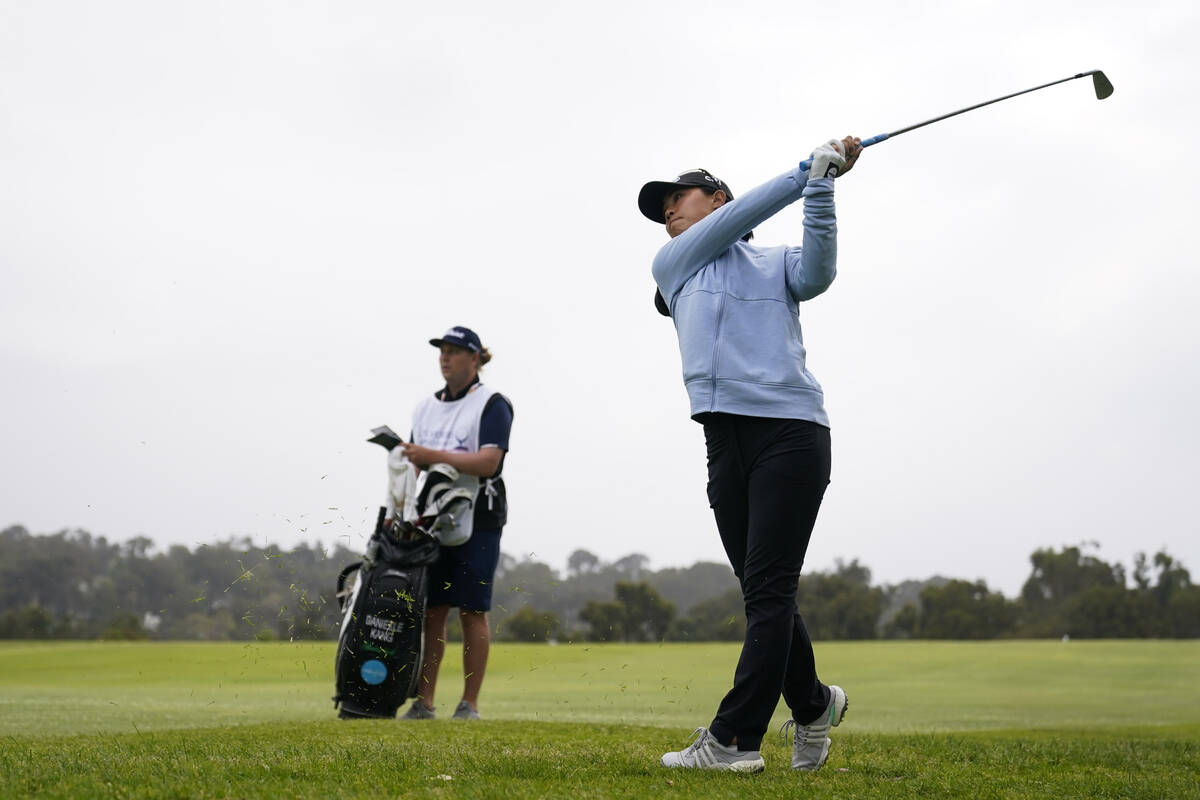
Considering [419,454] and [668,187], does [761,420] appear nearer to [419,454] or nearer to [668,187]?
[668,187]

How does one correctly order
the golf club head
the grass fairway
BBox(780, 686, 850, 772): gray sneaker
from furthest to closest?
the golf club head
BBox(780, 686, 850, 772): gray sneaker
the grass fairway

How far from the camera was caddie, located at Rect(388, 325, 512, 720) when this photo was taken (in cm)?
704

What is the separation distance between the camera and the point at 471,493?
22.8 feet

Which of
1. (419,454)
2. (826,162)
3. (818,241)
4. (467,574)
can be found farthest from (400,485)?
(826,162)

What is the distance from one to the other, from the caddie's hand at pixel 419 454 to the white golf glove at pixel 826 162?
3.40 metres

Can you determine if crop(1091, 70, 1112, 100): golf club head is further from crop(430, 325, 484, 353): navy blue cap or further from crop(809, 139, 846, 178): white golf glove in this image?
crop(430, 325, 484, 353): navy blue cap

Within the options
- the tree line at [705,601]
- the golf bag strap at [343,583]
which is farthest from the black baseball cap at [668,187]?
the tree line at [705,601]

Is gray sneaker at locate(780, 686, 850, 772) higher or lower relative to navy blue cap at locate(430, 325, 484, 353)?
lower

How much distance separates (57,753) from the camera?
14.6 feet

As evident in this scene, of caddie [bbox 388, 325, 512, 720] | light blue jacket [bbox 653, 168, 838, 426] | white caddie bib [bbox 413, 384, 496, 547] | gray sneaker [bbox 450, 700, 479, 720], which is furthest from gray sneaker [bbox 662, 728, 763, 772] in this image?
gray sneaker [bbox 450, 700, 479, 720]

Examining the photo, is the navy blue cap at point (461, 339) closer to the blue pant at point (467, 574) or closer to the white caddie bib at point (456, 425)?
the white caddie bib at point (456, 425)

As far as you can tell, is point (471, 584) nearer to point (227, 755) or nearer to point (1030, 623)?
point (227, 755)

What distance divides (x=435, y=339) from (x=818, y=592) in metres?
60.4

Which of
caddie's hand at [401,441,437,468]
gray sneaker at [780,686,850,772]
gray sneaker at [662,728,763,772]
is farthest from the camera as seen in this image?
caddie's hand at [401,441,437,468]
